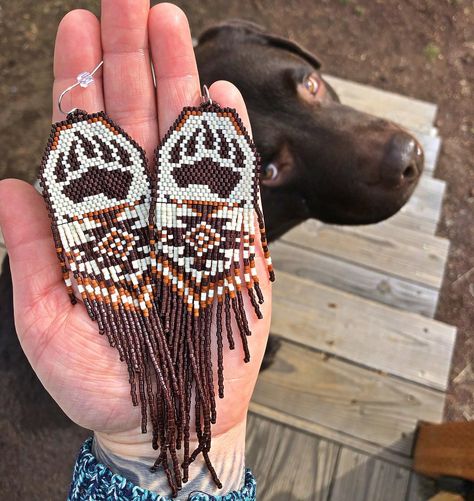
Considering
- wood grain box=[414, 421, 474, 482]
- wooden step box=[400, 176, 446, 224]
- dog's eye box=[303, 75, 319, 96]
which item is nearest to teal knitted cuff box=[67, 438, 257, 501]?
wood grain box=[414, 421, 474, 482]

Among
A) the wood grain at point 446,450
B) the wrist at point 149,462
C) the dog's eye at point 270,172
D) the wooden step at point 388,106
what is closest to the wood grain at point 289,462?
the wood grain at point 446,450

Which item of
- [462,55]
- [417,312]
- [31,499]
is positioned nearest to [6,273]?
[31,499]

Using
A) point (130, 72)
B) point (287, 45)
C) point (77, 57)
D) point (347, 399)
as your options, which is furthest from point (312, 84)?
point (347, 399)

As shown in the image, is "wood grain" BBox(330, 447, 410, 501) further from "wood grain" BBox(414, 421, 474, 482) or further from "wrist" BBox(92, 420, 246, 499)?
"wrist" BBox(92, 420, 246, 499)

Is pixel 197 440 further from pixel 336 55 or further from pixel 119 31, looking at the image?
pixel 336 55

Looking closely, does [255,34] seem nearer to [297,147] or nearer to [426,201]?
[297,147]
